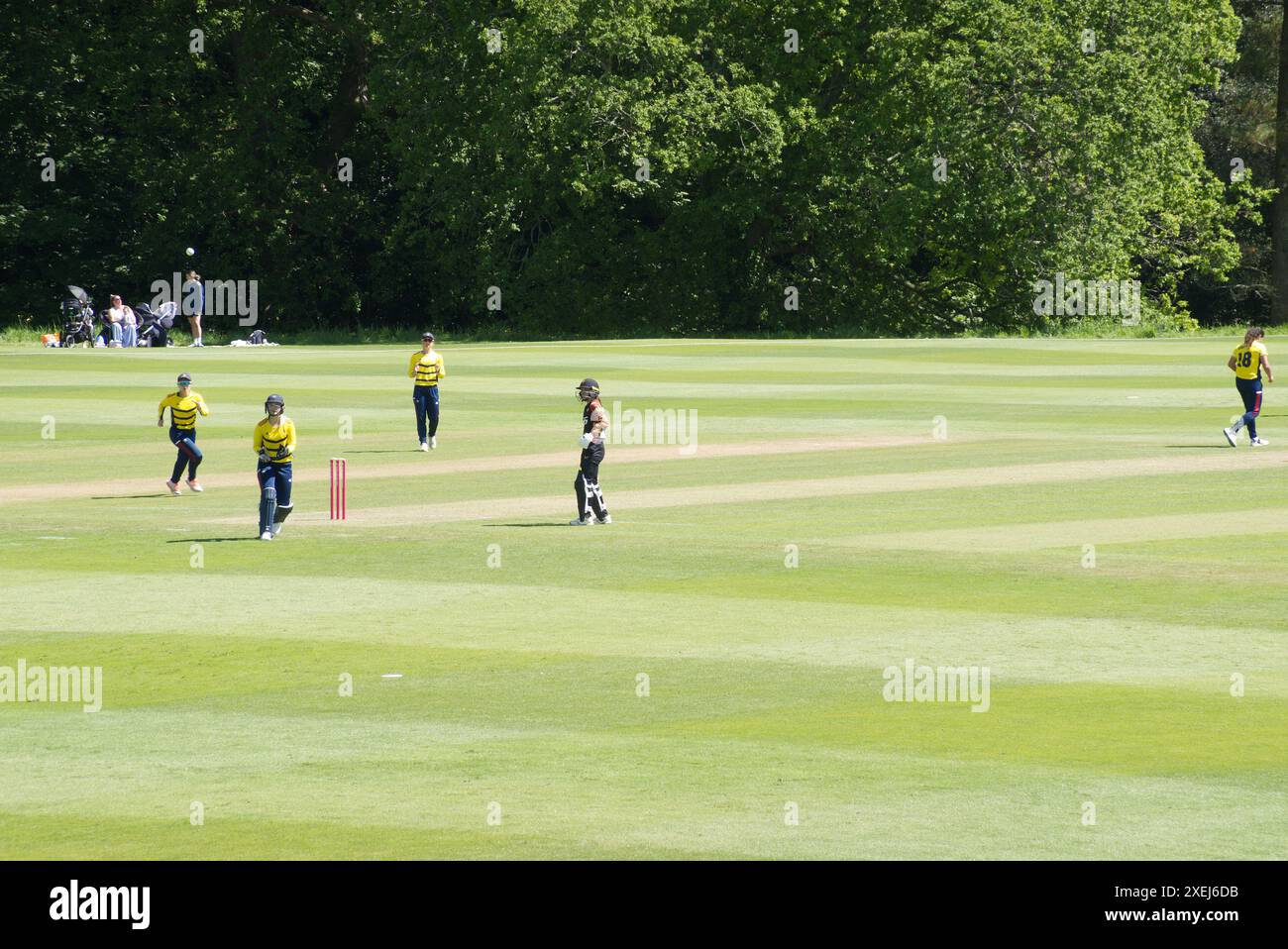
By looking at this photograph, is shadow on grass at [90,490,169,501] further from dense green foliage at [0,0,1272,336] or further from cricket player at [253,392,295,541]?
dense green foliage at [0,0,1272,336]

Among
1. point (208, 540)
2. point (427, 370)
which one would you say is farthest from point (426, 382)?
point (208, 540)

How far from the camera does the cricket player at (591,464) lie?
76.2ft

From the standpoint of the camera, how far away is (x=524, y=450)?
3328cm

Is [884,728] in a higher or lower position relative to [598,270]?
lower

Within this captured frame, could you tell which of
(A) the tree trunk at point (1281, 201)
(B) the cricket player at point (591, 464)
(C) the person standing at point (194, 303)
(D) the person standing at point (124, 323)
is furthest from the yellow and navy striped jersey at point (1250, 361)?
(A) the tree trunk at point (1281, 201)

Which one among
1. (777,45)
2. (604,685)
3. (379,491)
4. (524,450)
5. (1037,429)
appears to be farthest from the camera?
(777,45)

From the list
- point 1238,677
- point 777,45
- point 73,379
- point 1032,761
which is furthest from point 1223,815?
point 777,45

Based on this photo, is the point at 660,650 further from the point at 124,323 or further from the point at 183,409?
the point at 124,323

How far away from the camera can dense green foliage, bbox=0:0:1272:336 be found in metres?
66.1

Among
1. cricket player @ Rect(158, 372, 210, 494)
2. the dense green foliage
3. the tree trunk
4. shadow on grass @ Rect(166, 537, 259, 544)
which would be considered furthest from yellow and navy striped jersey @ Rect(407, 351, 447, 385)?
the tree trunk

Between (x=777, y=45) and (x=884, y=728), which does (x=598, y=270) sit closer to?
(x=777, y=45)

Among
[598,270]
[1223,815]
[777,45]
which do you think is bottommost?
[1223,815]

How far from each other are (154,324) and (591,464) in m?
40.9
